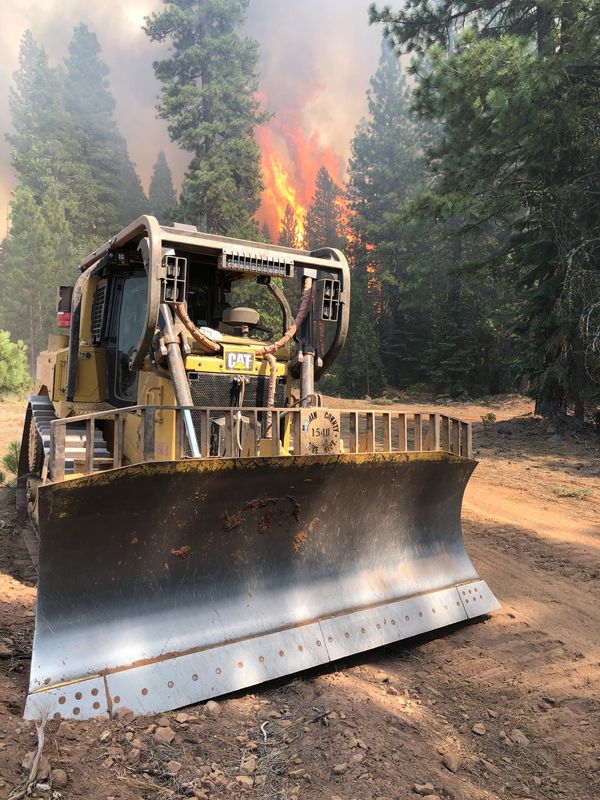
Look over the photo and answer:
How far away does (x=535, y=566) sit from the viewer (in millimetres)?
Answer: 5547

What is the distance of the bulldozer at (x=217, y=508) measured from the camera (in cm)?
302

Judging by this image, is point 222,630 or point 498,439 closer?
point 222,630

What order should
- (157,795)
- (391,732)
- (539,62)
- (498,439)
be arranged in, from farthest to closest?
(498,439), (539,62), (391,732), (157,795)

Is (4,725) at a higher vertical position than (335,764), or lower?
higher

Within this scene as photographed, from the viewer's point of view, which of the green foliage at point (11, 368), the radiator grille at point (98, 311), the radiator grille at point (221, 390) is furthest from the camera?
the green foliage at point (11, 368)

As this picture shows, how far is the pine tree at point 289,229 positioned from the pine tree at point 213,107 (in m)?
12.7

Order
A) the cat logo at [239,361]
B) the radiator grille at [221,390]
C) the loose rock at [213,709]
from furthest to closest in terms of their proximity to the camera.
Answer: the cat logo at [239,361], the radiator grille at [221,390], the loose rock at [213,709]

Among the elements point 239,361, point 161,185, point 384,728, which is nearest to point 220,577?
point 384,728

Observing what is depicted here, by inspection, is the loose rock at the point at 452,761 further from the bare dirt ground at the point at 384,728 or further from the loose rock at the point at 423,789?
the loose rock at the point at 423,789

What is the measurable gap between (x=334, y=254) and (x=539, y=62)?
331 inches

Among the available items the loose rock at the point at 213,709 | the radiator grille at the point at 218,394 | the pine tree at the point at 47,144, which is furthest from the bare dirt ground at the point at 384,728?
the pine tree at the point at 47,144

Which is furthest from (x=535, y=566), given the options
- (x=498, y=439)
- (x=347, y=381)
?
(x=347, y=381)

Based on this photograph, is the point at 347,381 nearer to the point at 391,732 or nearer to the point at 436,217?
the point at 436,217

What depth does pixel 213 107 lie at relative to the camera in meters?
33.4
